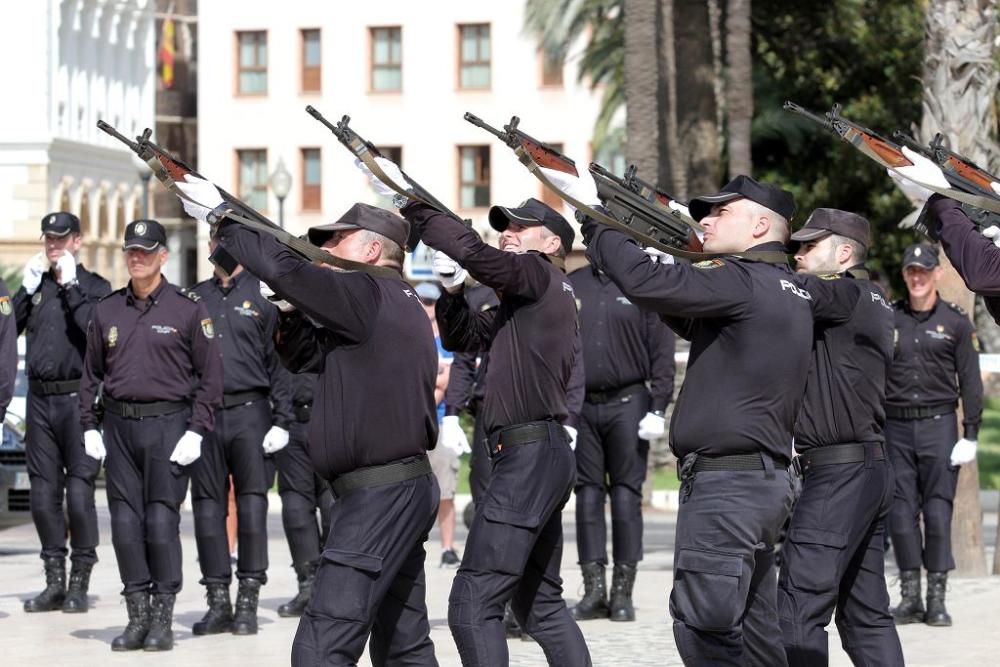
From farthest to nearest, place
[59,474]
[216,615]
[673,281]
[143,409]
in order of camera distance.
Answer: [59,474] → [216,615] → [143,409] → [673,281]

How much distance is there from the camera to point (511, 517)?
29.1 feet

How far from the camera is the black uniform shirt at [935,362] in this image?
12516 millimetres

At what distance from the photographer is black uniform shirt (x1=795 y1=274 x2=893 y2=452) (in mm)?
9055

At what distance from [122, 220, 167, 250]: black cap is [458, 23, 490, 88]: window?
48178 mm

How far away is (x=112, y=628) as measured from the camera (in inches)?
475

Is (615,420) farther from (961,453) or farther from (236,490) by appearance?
(236,490)

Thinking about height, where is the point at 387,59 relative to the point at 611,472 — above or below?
above

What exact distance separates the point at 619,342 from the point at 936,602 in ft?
7.67

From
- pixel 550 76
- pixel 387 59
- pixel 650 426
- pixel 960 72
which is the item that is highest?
pixel 387 59

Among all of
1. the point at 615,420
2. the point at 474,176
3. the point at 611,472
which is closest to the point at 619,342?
the point at 615,420

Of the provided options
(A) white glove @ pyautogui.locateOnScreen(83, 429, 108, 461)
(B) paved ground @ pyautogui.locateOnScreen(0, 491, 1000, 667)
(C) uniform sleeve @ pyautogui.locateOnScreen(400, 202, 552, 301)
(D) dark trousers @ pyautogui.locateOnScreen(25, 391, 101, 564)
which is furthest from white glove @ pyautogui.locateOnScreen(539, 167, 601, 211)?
(D) dark trousers @ pyautogui.locateOnScreen(25, 391, 101, 564)

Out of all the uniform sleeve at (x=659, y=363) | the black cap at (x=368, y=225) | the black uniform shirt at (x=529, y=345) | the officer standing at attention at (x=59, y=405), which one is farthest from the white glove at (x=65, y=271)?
the black cap at (x=368, y=225)

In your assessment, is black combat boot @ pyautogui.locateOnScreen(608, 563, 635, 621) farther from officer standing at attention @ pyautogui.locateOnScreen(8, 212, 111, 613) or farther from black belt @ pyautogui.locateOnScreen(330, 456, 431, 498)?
Result: black belt @ pyautogui.locateOnScreen(330, 456, 431, 498)

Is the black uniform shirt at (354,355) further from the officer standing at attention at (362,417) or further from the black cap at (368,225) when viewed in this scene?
the black cap at (368,225)
